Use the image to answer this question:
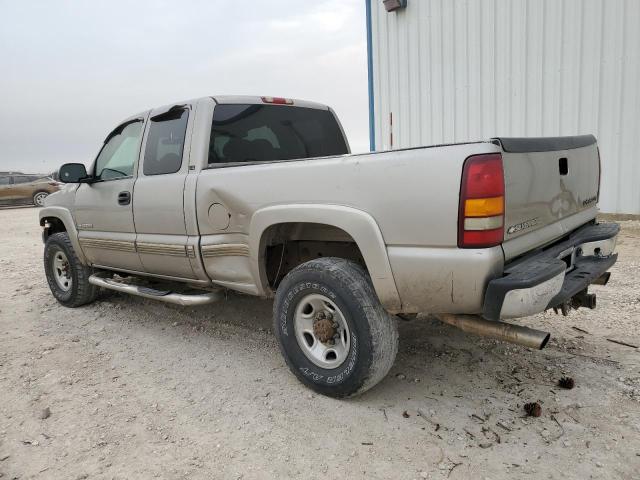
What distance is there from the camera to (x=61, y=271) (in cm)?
550

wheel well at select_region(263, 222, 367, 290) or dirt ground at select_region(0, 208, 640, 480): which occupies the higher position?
wheel well at select_region(263, 222, 367, 290)

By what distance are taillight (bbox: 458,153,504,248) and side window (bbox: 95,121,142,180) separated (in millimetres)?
3047

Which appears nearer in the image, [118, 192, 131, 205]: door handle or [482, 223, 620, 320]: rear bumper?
[482, 223, 620, 320]: rear bumper

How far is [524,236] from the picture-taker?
8.73ft

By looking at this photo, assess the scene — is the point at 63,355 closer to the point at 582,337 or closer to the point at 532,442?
the point at 532,442

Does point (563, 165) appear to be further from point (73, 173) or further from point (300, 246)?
point (73, 173)

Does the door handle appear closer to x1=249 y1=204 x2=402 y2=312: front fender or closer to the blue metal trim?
x1=249 y1=204 x2=402 y2=312: front fender

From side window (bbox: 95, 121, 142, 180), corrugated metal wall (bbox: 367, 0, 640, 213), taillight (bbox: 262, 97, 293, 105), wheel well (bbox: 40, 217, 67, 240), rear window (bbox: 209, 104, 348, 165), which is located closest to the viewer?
rear window (bbox: 209, 104, 348, 165)

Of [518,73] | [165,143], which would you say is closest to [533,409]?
[165,143]

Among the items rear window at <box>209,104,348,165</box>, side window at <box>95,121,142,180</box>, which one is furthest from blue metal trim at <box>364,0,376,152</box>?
side window at <box>95,121,142,180</box>

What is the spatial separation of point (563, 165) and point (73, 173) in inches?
160

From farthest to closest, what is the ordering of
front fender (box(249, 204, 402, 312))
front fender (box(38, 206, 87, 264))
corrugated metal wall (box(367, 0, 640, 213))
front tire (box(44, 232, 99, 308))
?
corrugated metal wall (box(367, 0, 640, 213)) → front tire (box(44, 232, 99, 308)) → front fender (box(38, 206, 87, 264)) → front fender (box(249, 204, 402, 312))

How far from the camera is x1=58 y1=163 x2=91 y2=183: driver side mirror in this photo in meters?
4.55

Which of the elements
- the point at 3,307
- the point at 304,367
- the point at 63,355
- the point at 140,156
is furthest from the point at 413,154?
the point at 3,307
